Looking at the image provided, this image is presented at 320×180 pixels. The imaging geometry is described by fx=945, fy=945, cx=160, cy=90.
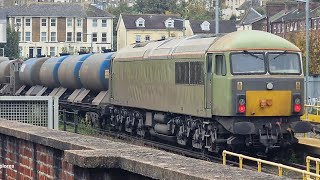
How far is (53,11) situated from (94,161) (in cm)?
11017

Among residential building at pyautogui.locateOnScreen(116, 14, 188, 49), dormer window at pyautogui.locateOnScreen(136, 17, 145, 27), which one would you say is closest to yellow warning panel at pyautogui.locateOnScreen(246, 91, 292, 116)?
residential building at pyautogui.locateOnScreen(116, 14, 188, 49)

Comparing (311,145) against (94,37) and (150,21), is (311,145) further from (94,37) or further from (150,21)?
(94,37)

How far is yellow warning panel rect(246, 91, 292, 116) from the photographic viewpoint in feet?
67.5

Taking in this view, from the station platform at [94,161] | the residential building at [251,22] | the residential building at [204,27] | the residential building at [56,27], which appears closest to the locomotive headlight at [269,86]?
the station platform at [94,161]

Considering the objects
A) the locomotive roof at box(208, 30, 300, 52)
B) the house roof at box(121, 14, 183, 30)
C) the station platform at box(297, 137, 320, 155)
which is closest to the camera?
the locomotive roof at box(208, 30, 300, 52)

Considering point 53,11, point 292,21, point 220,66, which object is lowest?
point 220,66

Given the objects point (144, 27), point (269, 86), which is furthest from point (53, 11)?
point (269, 86)

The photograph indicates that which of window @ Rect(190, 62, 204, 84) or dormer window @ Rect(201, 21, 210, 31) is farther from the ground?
dormer window @ Rect(201, 21, 210, 31)

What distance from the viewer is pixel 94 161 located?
817 centimetres

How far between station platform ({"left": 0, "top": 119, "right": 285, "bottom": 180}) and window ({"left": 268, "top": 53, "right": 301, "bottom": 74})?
32.2 ft

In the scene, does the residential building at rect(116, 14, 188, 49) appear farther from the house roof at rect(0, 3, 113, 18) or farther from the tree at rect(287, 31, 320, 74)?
the tree at rect(287, 31, 320, 74)

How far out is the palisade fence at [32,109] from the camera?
637 inches

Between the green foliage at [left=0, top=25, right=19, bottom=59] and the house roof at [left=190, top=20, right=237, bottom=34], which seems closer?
the green foliage at [left=0, top=25, right=19, bottom=59]

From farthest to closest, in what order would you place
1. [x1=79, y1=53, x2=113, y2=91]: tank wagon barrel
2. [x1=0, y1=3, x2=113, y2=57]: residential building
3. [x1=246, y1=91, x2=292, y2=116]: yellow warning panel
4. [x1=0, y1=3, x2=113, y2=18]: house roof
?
[x1=0, y1=3, x2=113, y2=18]: house roof < [x1=0, y1=3, x2=113, y2=57]: residential building < [x1=79, y1=53, x2=113, y2=91]: tank wagon barrel < [x1=246, y1=91, x2=292, y2=116]: yellow warning panel
